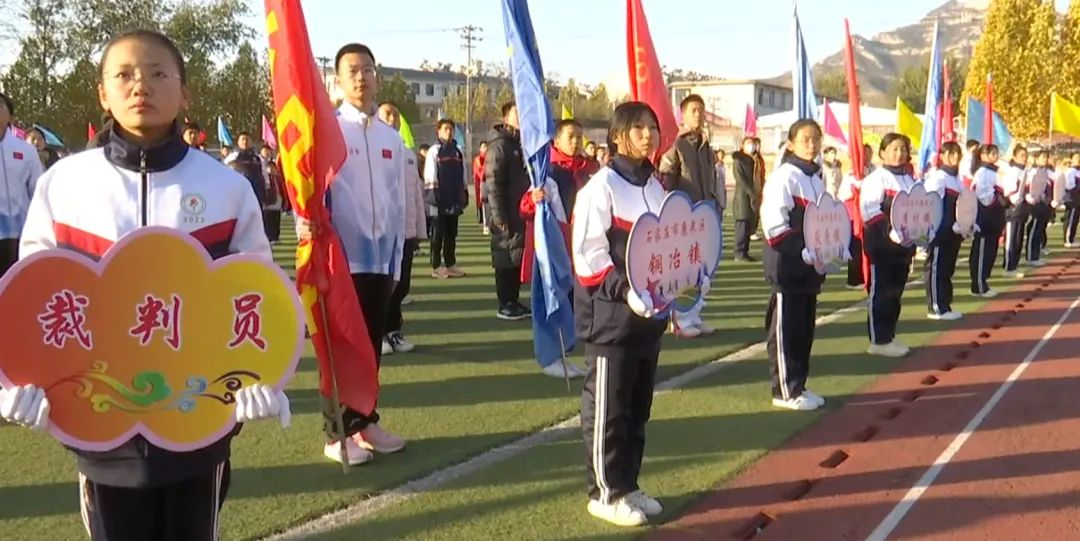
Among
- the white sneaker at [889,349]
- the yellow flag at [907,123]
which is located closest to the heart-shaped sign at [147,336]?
the white sneaker at [889,349]

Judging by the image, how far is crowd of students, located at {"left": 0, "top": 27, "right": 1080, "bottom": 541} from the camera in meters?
2.36

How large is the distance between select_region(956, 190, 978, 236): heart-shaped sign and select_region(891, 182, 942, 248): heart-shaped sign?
136 centimetres

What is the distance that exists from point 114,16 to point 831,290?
40369 millimetres

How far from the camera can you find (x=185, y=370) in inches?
92.6

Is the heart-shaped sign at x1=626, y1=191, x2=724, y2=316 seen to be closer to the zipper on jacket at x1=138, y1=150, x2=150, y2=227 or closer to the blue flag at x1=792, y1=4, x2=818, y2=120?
the zipper on jacket at x1=138, y1=150, x2=150, y2=227

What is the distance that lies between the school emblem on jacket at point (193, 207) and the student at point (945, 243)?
8.57 metres

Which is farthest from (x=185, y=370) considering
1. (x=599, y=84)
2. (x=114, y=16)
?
(x=599, y=84)

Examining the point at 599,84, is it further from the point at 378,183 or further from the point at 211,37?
the point at 378,183

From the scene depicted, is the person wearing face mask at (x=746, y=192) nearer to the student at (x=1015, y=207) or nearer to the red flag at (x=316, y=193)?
the student at (x=1015, y=207)

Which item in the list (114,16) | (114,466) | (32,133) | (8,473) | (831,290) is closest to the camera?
(114,466)

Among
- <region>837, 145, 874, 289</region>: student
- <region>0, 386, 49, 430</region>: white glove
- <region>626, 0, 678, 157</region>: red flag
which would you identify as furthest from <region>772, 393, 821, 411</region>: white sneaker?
<region>0, 386, 49, 430</region>: white glove

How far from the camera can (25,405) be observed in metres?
2.15

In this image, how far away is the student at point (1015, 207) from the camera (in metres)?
13.5

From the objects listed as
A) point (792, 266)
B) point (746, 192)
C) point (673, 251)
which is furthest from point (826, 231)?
point (746, 192)
